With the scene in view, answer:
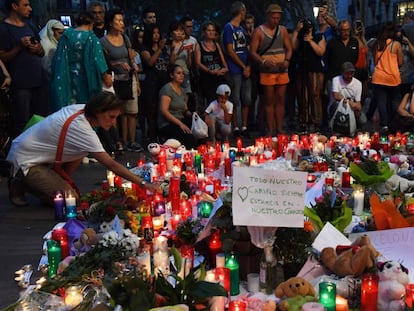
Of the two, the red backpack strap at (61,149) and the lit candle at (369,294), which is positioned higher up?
the red backpack strap at (61,149)

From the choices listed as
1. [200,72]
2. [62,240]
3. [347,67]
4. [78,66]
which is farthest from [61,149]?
[347,67]

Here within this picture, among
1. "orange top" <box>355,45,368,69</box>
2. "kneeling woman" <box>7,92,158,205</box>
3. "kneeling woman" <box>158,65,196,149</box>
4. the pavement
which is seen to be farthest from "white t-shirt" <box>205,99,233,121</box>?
"kneeling woman" <box>7,92,158,205</box>

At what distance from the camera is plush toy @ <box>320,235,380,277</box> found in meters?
2.04

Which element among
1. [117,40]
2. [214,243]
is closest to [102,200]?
[214,243]

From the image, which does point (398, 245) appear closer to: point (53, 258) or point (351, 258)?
point (351, 258)

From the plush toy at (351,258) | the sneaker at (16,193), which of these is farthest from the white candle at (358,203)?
the sneaker at (16,193)

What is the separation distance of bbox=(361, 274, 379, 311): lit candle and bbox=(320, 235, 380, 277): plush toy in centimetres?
8

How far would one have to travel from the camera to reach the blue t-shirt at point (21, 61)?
5203mm

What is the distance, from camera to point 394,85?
23.6 feet

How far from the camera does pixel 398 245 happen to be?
2.32 meters

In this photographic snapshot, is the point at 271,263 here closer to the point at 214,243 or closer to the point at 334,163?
the point at 214,243

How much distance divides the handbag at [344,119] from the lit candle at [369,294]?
4556 mm

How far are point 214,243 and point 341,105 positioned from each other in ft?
14.4

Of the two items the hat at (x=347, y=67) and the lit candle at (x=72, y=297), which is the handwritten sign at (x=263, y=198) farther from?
the hat at (x=347, y=67)
